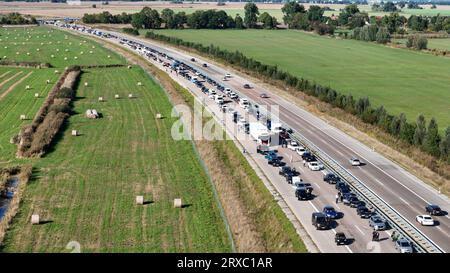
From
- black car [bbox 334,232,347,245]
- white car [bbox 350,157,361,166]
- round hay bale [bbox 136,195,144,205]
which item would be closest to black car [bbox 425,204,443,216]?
black car [bbox 334,232,347,245]

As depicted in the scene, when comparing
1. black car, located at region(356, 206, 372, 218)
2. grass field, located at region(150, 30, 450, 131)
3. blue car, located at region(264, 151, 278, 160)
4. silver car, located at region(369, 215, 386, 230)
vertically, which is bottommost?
grass field, located at region(150, 30, 450, 131)

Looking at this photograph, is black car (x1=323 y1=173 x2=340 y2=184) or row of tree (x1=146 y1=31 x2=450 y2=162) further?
row of tree (x1=146 y1=31 x2=450 y2=162)

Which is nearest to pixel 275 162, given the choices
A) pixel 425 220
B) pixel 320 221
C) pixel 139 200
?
pixel 139 200

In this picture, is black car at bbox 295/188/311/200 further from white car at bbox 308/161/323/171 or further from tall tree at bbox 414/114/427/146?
tall tree at bbox 414/114/427/146

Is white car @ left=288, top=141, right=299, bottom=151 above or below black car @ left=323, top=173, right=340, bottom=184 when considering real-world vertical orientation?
below

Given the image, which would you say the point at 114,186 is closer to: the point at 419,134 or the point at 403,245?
the point at 403,245
